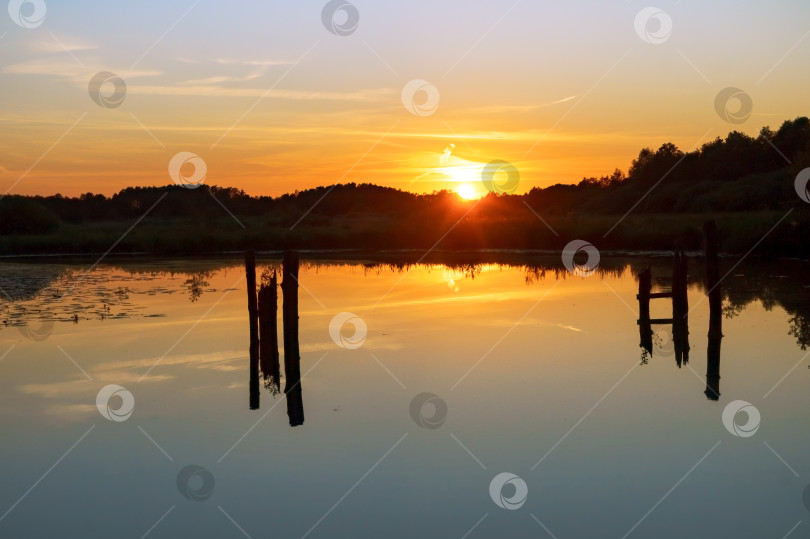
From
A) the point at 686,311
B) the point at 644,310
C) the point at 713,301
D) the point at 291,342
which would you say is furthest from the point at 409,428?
the point at 686,311

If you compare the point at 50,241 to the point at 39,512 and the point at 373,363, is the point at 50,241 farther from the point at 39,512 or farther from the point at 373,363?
the point at 39,512

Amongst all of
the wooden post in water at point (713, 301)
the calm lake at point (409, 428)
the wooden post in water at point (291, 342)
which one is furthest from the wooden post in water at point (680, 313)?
the wooden post in water at point (291, 342)

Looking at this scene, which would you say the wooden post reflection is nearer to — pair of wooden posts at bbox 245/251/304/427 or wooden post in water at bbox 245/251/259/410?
pair of wooden posts at bbox 245/251/304/427

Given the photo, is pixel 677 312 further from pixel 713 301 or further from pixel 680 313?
pixel 713 301

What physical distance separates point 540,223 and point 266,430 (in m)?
43.8

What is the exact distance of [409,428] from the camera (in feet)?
39.4

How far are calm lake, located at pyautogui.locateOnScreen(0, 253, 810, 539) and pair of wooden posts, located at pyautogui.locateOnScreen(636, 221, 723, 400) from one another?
200 mm

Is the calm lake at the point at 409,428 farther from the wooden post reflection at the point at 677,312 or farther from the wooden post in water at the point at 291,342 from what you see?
the wooden post reflection at the point at 677,312

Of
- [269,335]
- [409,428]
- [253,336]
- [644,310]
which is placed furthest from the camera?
[644,310]

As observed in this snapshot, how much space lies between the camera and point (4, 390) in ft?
47.5

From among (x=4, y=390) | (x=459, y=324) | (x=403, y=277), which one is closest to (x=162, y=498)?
(x=4, y=390)

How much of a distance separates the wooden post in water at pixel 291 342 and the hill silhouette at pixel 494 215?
31.0m

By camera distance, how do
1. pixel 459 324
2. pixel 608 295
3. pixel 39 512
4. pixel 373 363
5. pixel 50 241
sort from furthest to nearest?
pixel 50 241, pixel 608 295, pixel 459 324, pixel 373 363, pixel 39 512

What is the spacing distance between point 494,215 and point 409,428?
2110 inches
